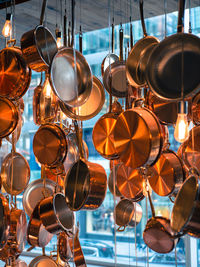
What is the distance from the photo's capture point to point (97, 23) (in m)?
1.69

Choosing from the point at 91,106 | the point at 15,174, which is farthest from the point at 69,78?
the point at 15,174

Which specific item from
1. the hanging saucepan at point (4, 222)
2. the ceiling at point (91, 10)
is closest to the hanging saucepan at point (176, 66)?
the hanging saucepan at point (4, 222)

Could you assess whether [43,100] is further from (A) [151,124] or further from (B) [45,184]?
(A) [151,124]

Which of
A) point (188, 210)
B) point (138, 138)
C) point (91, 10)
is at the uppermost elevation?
point (91, 10)

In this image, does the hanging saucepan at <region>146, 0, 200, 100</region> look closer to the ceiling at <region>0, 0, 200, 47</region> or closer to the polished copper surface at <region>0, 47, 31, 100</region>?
the polished copper surface at <region>0, 47, 31, 100</region>

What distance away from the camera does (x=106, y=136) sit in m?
0.93

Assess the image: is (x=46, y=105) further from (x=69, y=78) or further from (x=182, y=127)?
(x=182, y=127)

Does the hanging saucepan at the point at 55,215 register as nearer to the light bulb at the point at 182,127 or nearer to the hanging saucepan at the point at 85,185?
the hanging saucepan at the point at 85,185

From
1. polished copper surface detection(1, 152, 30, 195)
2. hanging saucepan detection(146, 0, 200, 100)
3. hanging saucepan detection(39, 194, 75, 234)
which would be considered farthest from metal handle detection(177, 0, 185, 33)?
polished copper surface detection(1, 152, 30, 195)

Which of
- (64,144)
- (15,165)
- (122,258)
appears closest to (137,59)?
(64,144)

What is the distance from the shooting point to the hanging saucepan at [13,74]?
3.39 feet

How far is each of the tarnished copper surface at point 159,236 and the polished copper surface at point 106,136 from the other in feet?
0.64

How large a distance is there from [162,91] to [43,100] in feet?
1.47

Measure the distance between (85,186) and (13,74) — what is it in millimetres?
386
